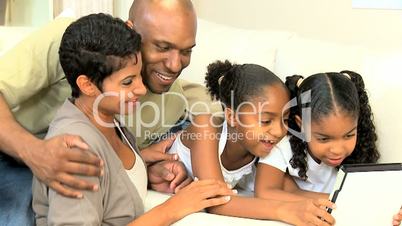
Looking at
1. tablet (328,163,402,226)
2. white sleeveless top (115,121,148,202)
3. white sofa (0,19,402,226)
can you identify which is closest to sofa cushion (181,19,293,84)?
white sofa (0,19,402,226)

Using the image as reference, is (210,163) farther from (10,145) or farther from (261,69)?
(10,145)

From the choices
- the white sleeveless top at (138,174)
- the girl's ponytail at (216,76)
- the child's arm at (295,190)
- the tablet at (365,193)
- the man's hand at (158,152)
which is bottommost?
the child's arm at (295,190)

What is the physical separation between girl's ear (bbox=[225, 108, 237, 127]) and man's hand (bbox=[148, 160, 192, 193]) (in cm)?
19

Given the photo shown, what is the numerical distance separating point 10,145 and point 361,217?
2.56ft

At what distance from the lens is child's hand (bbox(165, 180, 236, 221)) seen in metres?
1.08

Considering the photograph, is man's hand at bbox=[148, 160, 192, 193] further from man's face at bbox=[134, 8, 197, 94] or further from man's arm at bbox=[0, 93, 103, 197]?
man's arm at bbox=[0, 93, 103, 197]

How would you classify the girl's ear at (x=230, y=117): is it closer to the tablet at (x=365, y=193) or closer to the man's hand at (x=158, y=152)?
the man's hand at (x=158, y=152)

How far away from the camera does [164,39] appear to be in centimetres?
140

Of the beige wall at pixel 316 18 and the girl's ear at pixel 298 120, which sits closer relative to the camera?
the girl's ear at pixel 298 120

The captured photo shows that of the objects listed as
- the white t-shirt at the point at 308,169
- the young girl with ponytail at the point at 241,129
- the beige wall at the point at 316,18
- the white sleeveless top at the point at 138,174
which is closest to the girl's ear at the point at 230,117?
the young girl with ponytail at the point at 241,129

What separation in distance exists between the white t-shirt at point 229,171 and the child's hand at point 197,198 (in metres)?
0.21

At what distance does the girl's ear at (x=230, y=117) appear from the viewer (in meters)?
1.33

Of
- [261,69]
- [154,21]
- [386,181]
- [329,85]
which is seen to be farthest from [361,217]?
[154,21]

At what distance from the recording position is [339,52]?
1.54 m
